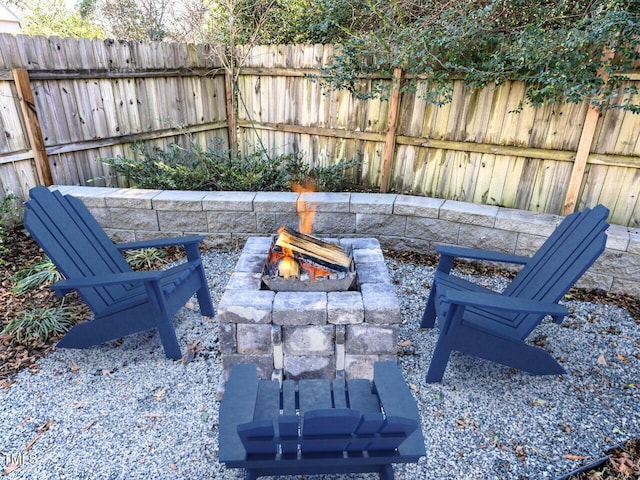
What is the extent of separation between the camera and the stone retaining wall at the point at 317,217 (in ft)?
12.1

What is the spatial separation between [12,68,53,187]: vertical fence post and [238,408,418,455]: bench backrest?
3753 mm

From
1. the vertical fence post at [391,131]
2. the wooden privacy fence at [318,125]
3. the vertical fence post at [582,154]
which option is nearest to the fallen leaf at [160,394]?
the wooden privacy fence at [318,125]

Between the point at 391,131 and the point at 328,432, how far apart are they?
11.8ft

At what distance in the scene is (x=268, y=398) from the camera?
173cm

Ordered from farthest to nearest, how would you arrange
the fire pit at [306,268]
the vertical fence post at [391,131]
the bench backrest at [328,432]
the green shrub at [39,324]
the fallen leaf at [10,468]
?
the vertical fence post at [391,131]
the green shrub at [39,324]
the fire pit at [306,268]
the fallen leaf at [10,468]
the bench backrest at [328,432]

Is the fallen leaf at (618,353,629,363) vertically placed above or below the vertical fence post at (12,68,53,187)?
below

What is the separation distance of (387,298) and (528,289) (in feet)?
3.31

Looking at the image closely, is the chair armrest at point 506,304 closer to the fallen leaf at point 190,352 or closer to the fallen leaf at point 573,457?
the fallen leaf at point 573,457

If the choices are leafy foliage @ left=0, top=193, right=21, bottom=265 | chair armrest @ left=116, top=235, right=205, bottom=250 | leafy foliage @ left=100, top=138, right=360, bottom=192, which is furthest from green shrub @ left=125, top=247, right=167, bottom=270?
leafy foliage @ left=0, top=193, right=21, bottom=265

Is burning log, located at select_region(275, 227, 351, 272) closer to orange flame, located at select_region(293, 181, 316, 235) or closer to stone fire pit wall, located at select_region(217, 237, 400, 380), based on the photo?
stone fire pit wall, located at select_region(217, 237, 400, 380)

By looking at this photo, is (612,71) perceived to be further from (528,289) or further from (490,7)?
(528,289)

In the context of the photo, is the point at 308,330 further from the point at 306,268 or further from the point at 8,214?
the point at 8,214

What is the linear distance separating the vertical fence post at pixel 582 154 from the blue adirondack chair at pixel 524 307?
4.15ft

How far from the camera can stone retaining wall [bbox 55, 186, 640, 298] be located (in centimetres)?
368
